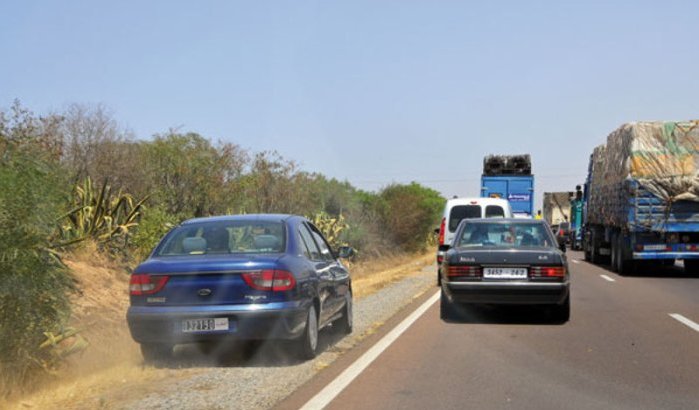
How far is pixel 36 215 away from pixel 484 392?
4.40 metres

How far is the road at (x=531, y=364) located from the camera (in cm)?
671

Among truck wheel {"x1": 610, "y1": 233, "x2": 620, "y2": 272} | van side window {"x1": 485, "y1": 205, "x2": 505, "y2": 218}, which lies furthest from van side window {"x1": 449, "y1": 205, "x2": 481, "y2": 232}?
truck wheel {"x1": 610, "y1": 233, "x2": 620, "y2": 272}

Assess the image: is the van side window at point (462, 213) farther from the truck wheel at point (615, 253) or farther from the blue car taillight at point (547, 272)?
the blue car taillight at point (547, 272)

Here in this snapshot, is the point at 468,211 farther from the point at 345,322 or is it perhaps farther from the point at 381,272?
the point at 345,322

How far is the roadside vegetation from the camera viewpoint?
287 inches

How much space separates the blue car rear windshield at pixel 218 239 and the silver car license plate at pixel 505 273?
393cm

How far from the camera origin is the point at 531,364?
8.36m

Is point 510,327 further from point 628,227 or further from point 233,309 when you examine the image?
point 628,227

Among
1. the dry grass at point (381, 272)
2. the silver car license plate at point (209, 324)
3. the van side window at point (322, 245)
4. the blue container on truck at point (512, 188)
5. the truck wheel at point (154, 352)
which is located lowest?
the dry grass at point (381, 272)

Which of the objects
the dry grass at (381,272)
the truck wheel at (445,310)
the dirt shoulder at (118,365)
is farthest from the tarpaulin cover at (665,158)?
the dirt shoulder at (118,365)

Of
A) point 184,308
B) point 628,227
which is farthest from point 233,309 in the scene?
point 628,227

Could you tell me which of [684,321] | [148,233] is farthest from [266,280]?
[148,233]

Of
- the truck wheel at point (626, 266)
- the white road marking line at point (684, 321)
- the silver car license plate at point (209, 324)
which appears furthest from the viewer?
the truck wheel at point (626, 266)

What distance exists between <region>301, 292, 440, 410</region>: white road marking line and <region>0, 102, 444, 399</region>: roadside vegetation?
2730mm
